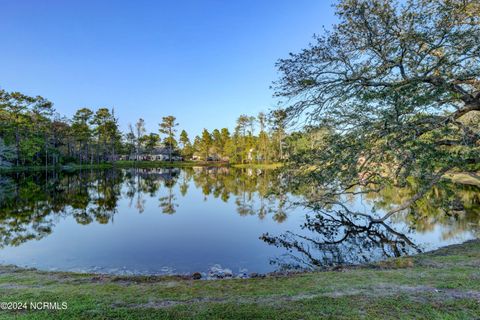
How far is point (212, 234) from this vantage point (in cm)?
1106

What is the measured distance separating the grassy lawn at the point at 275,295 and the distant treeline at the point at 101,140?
350 centimetres

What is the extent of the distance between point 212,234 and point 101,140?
184 ft

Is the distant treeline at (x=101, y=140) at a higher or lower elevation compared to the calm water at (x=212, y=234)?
higher

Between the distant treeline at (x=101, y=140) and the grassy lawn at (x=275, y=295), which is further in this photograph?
the distant treeline at (x=101, y=140)

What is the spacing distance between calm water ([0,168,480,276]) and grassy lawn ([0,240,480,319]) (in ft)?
6.79

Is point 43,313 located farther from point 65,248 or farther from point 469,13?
point 469,13

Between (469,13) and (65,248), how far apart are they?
487 inches

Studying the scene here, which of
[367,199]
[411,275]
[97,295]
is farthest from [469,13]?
[367,199]

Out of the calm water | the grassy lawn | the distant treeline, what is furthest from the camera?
the distant treeline

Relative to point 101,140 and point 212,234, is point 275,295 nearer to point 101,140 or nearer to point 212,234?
point 212,234

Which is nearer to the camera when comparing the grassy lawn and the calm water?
the grassy lawn

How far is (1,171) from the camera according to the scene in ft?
114

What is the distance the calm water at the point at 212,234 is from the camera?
315 inches

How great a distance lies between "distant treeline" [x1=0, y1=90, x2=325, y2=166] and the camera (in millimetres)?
36875
